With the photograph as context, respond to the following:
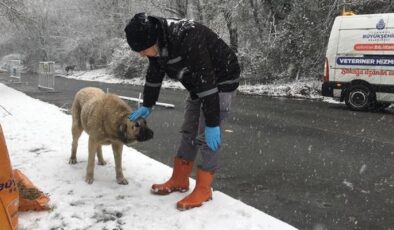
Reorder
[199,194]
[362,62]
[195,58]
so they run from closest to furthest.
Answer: [195,58] → [199,194] → [362,62]

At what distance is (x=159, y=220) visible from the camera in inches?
156

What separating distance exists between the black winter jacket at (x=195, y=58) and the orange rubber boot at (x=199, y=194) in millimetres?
628

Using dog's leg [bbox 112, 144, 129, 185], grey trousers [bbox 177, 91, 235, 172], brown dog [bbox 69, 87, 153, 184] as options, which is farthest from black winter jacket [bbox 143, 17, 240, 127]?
dog's leg [bbox 112, 144, 129, 185]

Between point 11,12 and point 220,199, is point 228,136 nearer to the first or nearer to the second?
point 220,199

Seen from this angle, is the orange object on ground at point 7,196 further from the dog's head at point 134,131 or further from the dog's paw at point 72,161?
the dog's paw at point 72,161

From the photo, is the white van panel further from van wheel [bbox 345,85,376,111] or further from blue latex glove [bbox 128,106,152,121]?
blue latex glove [bbox 128,106,152,121]

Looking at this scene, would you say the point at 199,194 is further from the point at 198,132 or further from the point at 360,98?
the point at 360,98

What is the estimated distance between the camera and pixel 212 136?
399 centimetres

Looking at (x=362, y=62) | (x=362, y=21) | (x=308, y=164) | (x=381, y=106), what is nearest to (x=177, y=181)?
(x=308, y=164)

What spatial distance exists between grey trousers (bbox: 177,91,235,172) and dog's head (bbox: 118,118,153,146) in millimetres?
416

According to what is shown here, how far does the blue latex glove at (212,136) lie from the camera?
3986 millimetres

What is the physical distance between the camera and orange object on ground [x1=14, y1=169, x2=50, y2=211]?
4.01 metres

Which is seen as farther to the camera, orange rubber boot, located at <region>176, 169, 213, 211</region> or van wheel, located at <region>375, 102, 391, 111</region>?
van wheel, located at <region>375, 102, 391, 111</region>

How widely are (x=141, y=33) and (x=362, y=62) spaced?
424 inches
